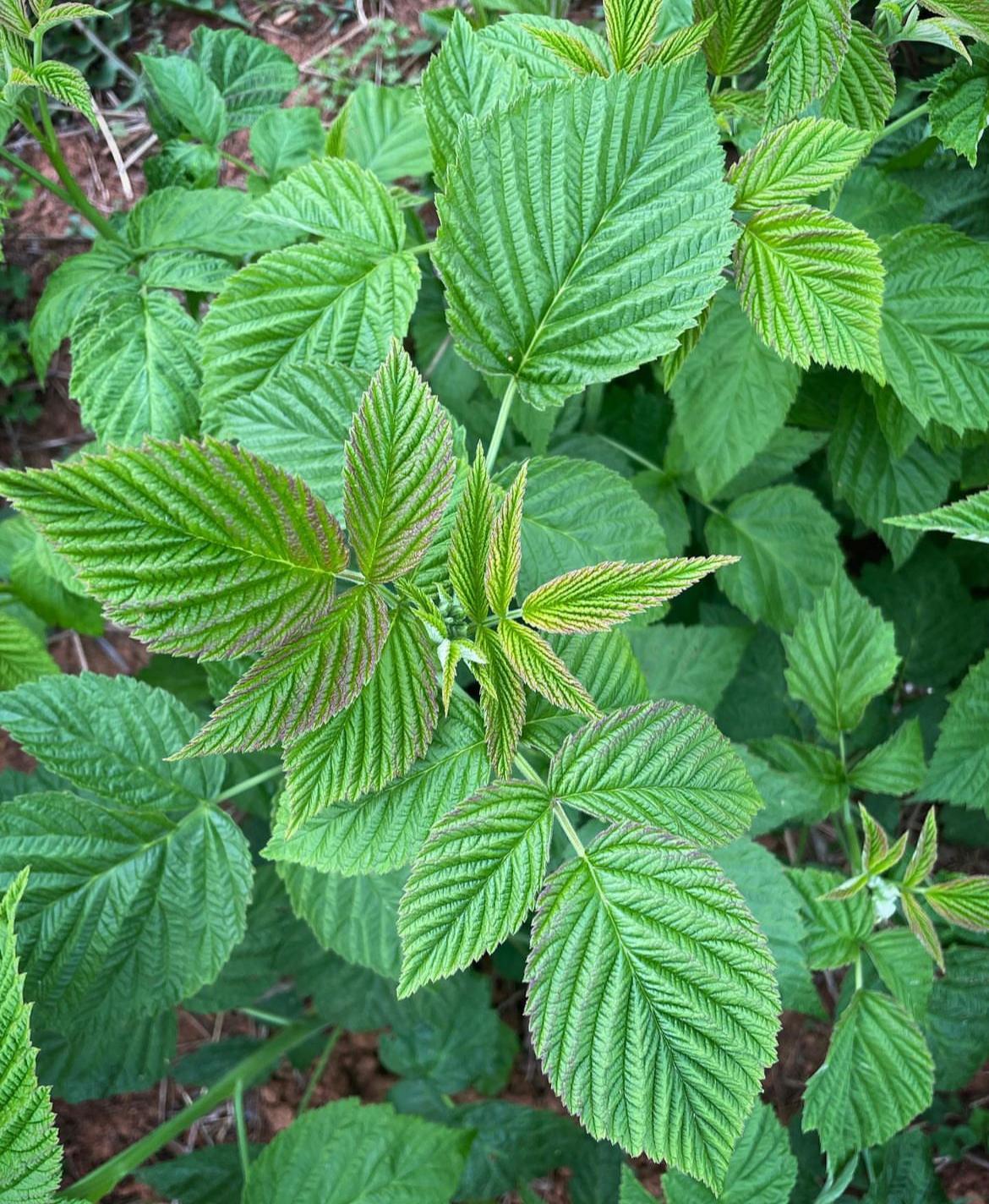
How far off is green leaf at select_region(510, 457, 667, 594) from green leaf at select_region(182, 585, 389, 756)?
1.29 ft

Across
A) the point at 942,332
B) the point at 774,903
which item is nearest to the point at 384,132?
the point at 942,332

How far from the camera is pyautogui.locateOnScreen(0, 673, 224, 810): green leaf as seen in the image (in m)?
1.34

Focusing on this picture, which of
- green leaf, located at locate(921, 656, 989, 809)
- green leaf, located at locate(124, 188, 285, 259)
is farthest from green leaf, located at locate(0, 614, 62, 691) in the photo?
green leaf, located at locate(921, 656, 989, 809)

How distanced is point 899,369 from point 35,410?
96.4 inches

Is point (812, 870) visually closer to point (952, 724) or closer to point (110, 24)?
point (952, 724)

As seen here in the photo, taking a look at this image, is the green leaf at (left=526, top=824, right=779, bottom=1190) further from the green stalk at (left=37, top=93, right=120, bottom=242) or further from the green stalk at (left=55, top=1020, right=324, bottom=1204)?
the green stalk at (left=37, top=93, right=120, bottom=242)

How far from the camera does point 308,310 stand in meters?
1.36

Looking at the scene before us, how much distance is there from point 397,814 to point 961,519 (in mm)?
780

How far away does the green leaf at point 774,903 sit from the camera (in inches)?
55.0

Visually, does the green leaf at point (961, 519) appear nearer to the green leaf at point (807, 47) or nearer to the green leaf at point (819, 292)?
the green leaf at point (819, 292)

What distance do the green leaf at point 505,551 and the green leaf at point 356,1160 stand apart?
41.2 inches

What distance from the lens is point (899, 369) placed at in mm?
1584

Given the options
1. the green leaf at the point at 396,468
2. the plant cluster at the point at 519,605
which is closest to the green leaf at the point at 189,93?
the plant cluster at the point at 519,605

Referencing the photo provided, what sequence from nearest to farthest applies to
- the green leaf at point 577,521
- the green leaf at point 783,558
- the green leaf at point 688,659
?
the green leaf at point 577,521 < the green leaf at point 688,659 < the green leaf at point 783,558
